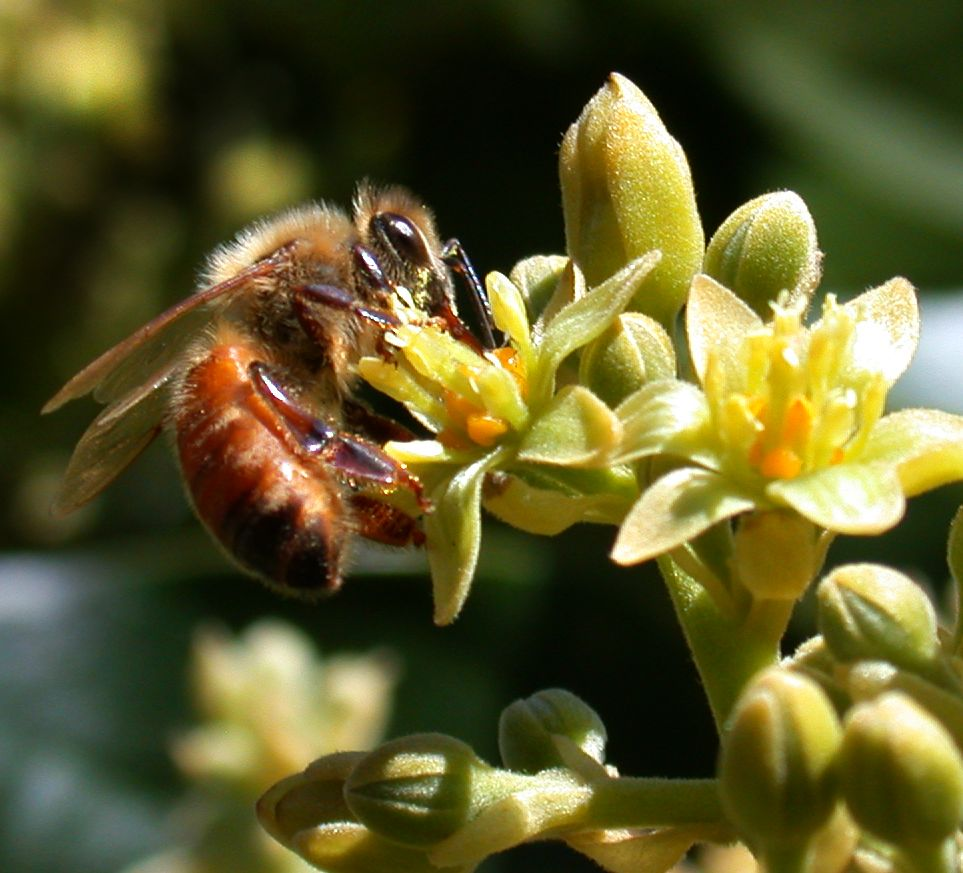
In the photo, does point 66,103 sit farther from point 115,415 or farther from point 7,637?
point 115,415

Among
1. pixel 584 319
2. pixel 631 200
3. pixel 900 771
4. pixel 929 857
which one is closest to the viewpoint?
pixel 900 771

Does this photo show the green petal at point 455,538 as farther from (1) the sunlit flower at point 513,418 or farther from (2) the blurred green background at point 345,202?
(2) the blurred green background at point 345,202

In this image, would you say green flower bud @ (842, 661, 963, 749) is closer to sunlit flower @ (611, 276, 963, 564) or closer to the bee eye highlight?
sunlit flower @ (611, 276, 963, 564)

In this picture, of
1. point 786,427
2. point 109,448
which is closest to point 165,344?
point 109,448

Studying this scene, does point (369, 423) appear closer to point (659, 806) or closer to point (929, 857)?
point (659, 806)

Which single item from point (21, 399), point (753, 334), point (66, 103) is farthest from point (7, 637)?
point (753, 334)

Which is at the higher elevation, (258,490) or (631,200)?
(631,200)

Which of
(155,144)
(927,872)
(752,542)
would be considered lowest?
(155,144)
